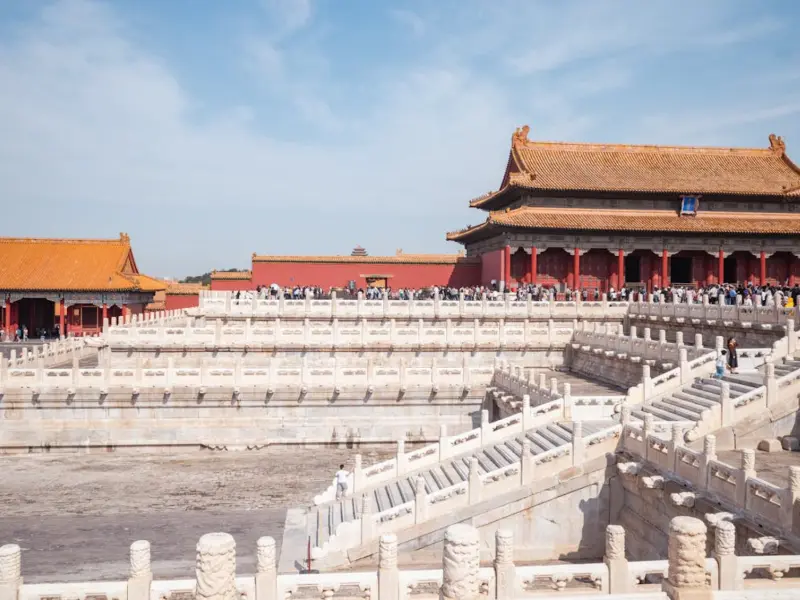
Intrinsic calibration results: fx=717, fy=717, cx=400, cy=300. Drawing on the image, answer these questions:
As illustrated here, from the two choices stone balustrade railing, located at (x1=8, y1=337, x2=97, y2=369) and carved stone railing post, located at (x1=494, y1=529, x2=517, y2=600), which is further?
stone balustrade railing, located at (x1=8, y1=337, x2=97, y2=369)

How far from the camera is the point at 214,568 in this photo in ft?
24.7

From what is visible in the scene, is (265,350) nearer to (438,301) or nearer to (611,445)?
(438,301)

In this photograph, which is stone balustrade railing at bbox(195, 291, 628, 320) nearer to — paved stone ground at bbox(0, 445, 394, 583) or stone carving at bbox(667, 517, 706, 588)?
paved stone ground at bbox(0, 445, 394, 583)

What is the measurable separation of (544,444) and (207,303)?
19.4m

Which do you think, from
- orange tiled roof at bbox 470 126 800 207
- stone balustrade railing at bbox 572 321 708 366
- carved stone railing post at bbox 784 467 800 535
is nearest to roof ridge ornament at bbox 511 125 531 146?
orange tiled roof at bbox 470 126 800 207

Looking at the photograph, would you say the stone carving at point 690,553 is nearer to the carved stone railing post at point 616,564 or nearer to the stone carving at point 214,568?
the carved stone railing post at point 616,564

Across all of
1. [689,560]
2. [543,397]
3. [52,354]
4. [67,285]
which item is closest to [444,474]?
[543,397]

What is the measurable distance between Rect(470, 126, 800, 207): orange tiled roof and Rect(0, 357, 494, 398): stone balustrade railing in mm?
17936

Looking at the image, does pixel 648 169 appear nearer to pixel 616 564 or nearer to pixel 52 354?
pixel 52 354

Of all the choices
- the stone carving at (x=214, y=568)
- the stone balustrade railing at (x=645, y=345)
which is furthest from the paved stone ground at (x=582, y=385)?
the stone carving at (x=214, y=568)

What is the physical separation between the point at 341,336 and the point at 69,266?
2477 cm

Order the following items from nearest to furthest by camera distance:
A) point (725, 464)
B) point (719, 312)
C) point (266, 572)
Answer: point (266, 572)
point (725, 464)
point (719, 312)

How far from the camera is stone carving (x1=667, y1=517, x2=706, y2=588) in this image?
7895 mm

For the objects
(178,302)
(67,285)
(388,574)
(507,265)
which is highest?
(507,265)
